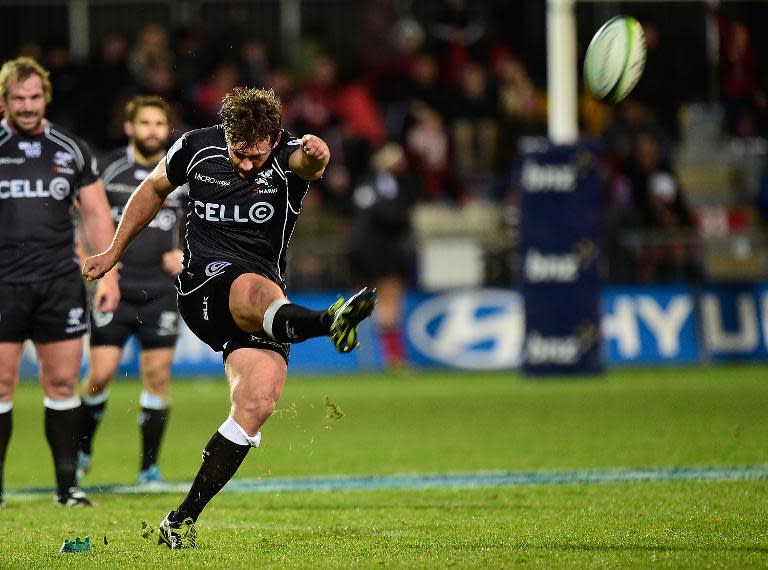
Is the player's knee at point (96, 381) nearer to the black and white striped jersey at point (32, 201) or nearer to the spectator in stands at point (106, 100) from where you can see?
the black and white striped jersey at point (32, 201)

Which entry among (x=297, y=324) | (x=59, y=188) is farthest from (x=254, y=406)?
(x=59, y=188)

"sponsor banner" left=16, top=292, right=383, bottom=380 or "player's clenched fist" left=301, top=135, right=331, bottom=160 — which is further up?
"player's clenched fist" left=301, top=135, right=331, bottom=160

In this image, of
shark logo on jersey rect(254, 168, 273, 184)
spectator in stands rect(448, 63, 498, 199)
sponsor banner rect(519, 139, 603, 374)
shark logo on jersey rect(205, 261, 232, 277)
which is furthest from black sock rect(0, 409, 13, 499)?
spectator in stands rect(448, 63, 498, 199)

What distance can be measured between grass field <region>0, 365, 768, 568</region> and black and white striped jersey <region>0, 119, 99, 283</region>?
5.03ft

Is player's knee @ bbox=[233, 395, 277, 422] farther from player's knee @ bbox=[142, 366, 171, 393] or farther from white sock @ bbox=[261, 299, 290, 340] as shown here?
player's knee @ bbox=[142, 366, 171, 393]

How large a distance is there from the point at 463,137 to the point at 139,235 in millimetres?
11659

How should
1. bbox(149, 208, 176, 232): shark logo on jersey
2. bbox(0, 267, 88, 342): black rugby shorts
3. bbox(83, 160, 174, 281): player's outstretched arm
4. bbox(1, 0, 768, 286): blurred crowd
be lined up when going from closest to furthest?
bbox(83, 160, 174, 281): player's outstretched arm → bbox(0, 267, 88, 342): black rugby shorts → bbox(149, 208, 176, 232): shark logo on jersey → bbox(1, 0, 768, 286): blurred crowd

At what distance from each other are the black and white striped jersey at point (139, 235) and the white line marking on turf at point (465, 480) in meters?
1.54

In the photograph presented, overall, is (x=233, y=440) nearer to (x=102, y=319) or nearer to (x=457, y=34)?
(x=102, y=319)

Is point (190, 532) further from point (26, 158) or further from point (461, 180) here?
point (461, 180)

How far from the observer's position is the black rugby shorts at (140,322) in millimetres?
10422

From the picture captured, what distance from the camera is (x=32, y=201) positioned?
9062mm

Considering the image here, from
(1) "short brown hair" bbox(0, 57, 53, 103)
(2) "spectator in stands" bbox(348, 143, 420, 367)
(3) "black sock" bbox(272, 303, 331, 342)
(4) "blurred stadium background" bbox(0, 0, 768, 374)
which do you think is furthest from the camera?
(2) "spectator in stands" bbox(348, 143, 420, 367)

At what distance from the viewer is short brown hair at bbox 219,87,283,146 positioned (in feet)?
23.7
